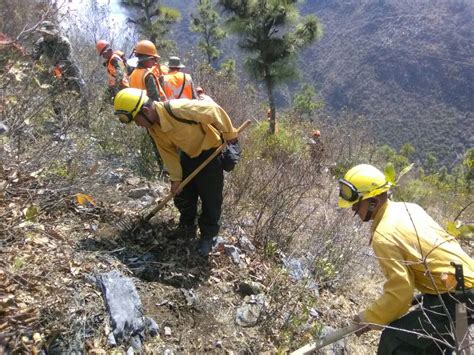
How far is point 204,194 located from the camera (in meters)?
3.77

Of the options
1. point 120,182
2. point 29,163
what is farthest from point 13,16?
point 29,163

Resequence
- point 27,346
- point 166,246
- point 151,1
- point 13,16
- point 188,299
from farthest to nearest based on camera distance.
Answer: point 151,1 < point 13,16 < point 166,246 < point 188,299 < point 27,346

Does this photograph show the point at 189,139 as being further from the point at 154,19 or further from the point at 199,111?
the point at 154,19

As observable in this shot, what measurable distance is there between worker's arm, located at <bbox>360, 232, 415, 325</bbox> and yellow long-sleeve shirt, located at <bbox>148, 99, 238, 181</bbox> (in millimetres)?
1623

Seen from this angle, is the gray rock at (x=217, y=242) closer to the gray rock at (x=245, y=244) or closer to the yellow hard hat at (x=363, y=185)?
the gray rock at (x=245, y=244)

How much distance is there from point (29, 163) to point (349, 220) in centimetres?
353

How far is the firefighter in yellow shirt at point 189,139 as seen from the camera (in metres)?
3.40

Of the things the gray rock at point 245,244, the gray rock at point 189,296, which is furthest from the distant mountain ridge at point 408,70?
the gray rock at point 189,296

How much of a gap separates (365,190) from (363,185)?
0.03 meters

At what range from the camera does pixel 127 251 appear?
3596mm

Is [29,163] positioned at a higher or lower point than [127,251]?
higher

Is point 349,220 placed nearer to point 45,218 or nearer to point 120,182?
point 120,182

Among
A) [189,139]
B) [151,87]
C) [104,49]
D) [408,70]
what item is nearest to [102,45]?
[104,49]

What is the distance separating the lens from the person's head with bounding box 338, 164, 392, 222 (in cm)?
270
